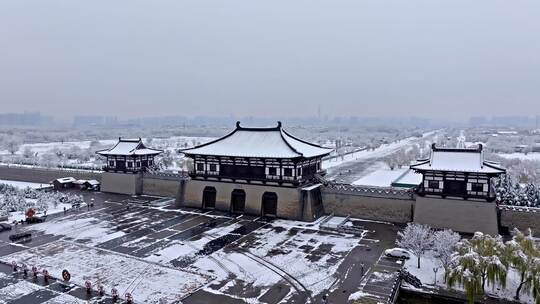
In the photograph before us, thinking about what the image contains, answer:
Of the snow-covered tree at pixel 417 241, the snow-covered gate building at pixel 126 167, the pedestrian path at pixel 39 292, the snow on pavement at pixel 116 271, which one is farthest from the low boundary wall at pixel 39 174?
the snow-covered tree at pixel 417 241

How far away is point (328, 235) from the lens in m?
25.2

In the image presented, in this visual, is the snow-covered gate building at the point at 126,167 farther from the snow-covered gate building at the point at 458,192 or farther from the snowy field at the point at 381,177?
the snow-covered gate building at the point at 458,192

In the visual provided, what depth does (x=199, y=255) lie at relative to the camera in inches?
846

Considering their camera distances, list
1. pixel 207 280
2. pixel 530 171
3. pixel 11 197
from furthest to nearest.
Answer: pixel 530 171 → pixel 11 197 → pixel 207 280

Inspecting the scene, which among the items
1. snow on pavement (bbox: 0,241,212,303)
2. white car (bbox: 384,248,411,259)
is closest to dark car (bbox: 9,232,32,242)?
snow on pavement (bbox: 0,241,212,303)

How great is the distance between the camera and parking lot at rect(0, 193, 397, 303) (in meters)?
17.3

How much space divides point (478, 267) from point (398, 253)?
5.39 meters

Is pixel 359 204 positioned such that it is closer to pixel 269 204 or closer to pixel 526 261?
pixel 269 204

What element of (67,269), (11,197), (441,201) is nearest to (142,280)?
(67,269)

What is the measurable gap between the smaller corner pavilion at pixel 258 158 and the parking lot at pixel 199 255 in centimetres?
318

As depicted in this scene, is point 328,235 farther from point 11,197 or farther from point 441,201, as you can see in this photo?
point 11,197

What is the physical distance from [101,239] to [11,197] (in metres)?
16.4

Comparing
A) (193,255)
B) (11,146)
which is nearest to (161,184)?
(193,255)

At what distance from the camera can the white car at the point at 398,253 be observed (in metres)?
21.1
